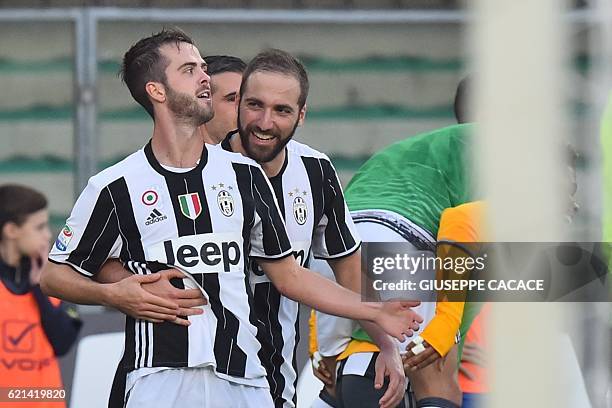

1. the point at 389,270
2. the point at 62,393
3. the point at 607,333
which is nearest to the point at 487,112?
the point at 607,333

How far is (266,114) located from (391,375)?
2.86 ft

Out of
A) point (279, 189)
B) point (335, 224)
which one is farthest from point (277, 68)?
point (335, 224)

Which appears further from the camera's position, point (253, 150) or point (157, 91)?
point (253, 150)

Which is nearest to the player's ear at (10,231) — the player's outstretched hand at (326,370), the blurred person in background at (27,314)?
the blurred person in background at (27,314)

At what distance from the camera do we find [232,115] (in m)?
4.45

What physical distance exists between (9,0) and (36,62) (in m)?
0.33

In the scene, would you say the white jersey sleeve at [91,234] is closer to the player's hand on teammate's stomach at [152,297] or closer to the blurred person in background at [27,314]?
the player's hand on teammate's stomach at [152,297]

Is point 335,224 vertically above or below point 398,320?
above

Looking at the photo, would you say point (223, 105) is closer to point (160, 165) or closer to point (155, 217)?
point (160, 165)

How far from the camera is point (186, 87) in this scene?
3879 mm

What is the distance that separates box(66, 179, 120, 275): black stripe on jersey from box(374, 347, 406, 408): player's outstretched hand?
0.95m

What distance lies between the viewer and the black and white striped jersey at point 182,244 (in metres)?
3.71

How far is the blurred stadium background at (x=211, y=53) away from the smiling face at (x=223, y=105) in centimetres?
168

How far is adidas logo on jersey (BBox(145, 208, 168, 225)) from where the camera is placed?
12.2 feet
